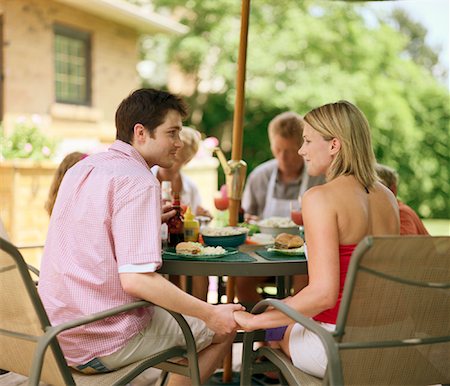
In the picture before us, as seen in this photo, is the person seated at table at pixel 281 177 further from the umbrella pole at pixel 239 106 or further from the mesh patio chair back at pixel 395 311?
the mesh patio chair back at pixel 395 311

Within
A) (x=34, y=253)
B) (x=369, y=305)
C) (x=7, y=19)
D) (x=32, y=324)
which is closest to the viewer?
(x=369, y=305)

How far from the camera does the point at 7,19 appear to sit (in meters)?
10.0

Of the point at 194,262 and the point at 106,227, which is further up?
the point at 106,227

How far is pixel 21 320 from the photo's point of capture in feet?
7.20

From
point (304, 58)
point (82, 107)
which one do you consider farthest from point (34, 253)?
point (304, 58)

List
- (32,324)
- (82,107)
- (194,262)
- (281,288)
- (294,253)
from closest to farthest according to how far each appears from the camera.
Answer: (32,324) → (194,262) → (294,253) → (281,288) → (82,107)

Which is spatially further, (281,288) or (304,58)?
(304,58)

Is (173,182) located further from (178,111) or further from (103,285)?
(103,285)

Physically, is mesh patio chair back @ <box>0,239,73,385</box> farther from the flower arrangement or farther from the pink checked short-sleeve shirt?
the flower arrangement

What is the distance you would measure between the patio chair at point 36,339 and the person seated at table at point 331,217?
0.93 feet

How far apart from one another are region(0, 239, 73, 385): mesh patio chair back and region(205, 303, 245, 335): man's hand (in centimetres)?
52

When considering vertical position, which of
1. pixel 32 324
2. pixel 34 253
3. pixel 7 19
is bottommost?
pixel 34 253

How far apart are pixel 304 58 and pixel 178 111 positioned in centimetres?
1423

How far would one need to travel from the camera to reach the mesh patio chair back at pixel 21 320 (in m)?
2.08
